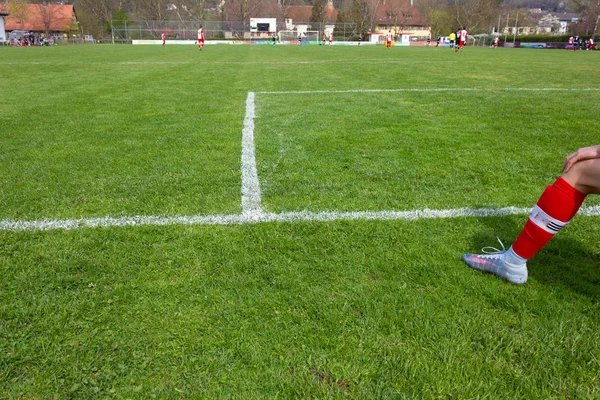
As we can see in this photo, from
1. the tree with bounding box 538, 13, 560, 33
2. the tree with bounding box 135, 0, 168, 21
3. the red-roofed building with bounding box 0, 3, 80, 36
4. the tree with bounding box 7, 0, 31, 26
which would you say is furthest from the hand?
the tree with bounding box 538, 13, 560, 33

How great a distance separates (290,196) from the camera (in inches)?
149

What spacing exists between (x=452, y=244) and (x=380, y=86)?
28.7 ft

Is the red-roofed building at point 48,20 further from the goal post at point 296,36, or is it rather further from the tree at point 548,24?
the tree at point 548,24

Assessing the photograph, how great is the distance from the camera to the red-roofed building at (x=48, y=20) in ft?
244

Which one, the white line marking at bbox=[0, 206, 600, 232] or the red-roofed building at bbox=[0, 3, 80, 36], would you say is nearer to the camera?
the white line marking at bbox=[0, 206, 600, 232]

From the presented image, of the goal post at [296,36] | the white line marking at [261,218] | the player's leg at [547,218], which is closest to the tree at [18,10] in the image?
the goal post at [296,36]

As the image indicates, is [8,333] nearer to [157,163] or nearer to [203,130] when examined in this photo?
[157,163]

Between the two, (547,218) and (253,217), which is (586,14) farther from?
(253,217)

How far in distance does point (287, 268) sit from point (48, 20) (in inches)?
3526

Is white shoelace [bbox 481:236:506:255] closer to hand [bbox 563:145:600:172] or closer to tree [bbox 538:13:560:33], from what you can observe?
hand [bbox 563:145:600:172]

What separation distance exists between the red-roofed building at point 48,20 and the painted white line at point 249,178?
84776 millimetres

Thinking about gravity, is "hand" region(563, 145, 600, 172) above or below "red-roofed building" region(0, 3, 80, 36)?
below

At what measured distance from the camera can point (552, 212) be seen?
2281 mm

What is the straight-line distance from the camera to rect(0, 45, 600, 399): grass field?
184cm
